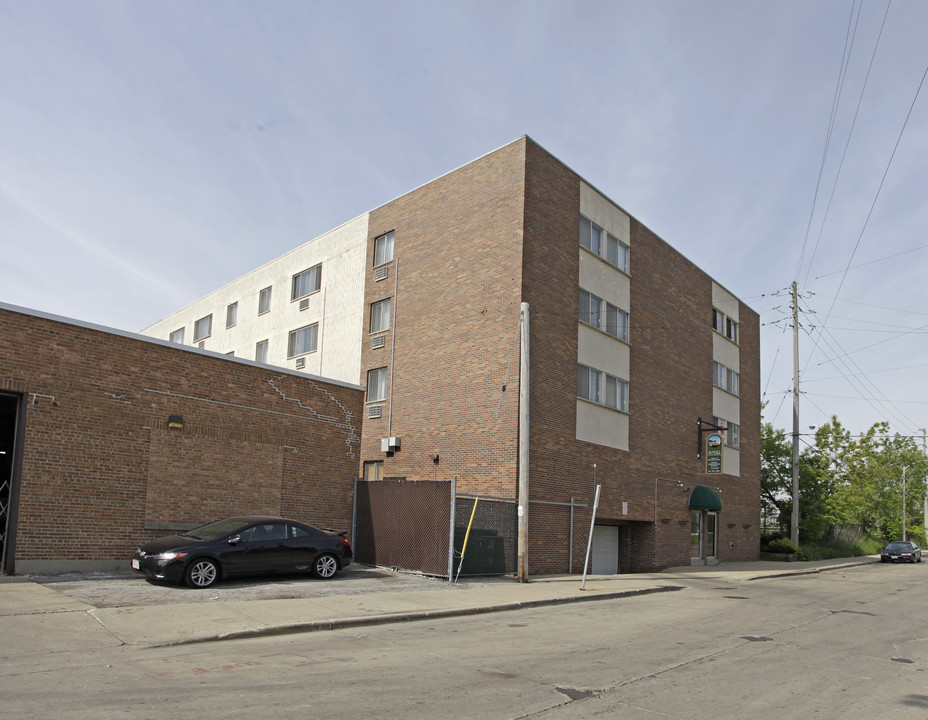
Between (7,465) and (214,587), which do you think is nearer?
(214,587)

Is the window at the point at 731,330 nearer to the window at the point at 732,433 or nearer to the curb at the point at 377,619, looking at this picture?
the window at the point at 732,433

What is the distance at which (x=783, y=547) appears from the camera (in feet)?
119

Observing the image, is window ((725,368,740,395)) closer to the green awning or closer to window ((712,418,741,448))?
window ((712,418,741,448))

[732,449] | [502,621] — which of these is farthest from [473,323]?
[732,449]

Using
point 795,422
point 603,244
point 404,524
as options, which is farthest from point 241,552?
point 795,422

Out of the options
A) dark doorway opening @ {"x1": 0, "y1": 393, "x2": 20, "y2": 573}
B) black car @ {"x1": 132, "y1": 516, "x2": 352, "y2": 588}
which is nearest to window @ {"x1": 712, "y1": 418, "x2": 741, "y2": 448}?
black car @ {"x1": 132, "y1": 516, "x2": 352, "y2": 588}

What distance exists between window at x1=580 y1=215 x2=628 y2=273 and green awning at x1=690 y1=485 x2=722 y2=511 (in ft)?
30.2

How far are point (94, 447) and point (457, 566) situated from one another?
818 cm

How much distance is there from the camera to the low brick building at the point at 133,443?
14.4 m

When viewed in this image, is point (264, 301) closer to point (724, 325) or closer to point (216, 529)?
point (216, 529)

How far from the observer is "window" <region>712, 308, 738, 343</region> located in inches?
1300

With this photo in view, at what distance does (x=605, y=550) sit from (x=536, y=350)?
7.99m

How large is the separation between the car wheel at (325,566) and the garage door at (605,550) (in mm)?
10299

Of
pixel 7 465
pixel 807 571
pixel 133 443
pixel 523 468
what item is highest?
pixel 133 443
